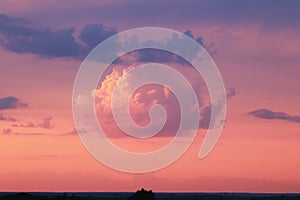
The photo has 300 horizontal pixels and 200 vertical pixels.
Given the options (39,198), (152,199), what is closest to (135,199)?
(152,199)

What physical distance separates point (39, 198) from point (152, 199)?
17.3 meters

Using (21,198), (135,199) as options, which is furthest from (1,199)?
(135,199)

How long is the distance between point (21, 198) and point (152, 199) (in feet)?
65.2

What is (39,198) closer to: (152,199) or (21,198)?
(21,198)

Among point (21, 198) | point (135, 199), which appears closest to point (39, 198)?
point (21, 198)

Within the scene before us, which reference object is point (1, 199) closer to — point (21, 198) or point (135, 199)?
point (21, 198)

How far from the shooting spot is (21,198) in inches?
4855

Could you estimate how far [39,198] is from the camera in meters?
125

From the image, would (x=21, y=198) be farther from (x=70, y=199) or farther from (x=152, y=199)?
(x=152, y=199)

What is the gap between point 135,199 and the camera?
12475 cm

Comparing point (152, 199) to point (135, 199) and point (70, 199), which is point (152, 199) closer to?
point (135, 199)

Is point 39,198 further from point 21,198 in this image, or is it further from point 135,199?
point 135,199

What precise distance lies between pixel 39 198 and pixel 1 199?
266 inches

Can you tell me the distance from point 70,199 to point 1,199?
11931mm
